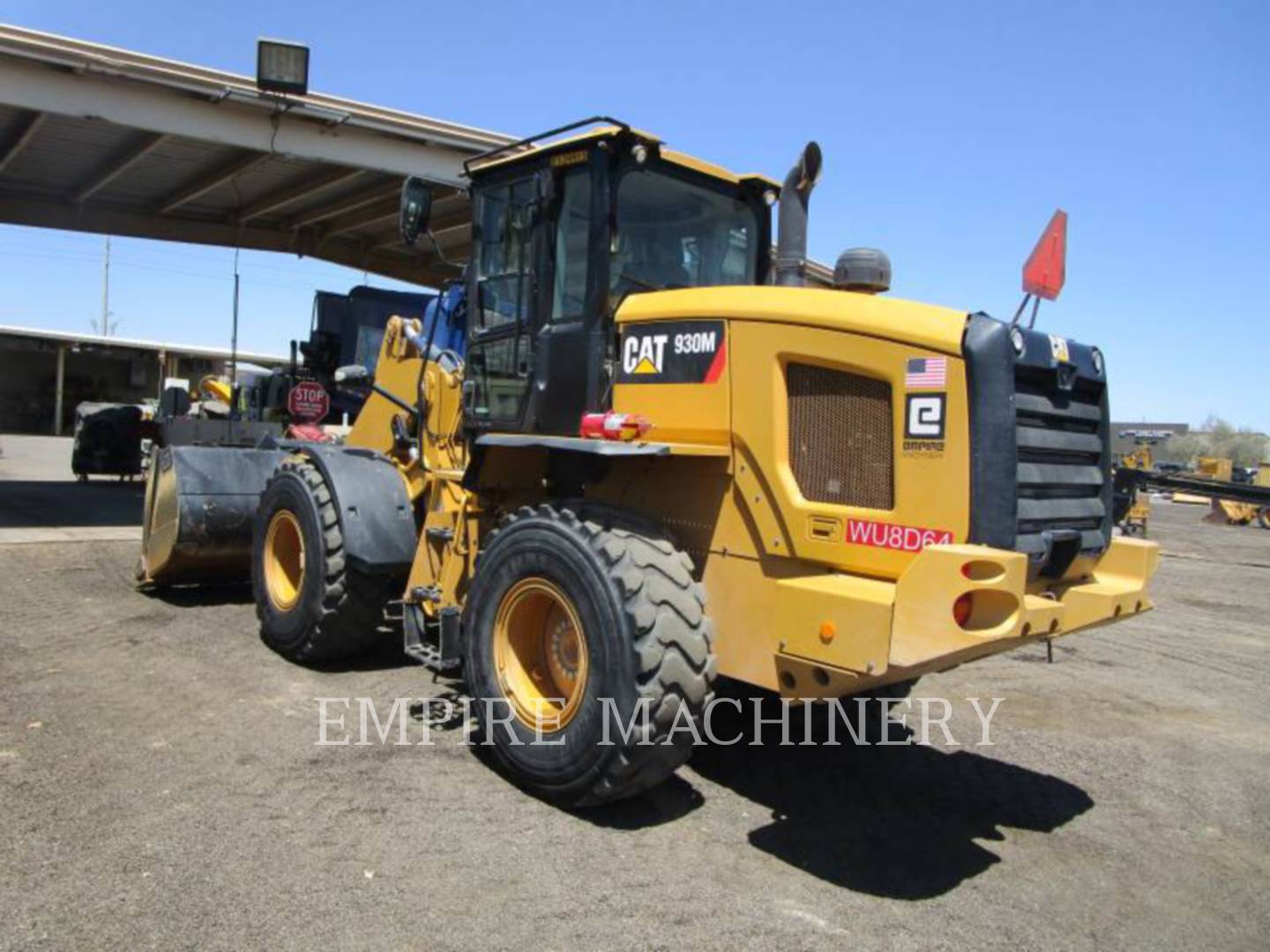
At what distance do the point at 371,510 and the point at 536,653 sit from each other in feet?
5.61

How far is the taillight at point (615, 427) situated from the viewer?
426 cm

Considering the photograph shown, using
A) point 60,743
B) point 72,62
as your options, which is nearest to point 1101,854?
point 60,743

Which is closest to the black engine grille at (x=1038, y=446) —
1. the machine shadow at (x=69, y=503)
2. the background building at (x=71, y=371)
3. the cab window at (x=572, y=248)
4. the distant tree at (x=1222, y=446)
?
the cab window at (x=572, y=248)

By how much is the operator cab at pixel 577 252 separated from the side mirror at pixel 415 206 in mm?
337

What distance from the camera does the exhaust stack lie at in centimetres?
473

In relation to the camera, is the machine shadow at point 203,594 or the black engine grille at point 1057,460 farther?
the machine shadow at point 203,594

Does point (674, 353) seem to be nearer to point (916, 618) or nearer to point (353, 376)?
point (916, 618)

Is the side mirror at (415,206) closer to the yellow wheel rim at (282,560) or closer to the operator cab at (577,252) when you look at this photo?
the operator cab at (577,252)

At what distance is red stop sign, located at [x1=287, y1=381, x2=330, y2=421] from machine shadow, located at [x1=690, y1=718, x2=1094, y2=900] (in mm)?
5313

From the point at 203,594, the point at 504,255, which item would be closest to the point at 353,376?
the point at 504,255

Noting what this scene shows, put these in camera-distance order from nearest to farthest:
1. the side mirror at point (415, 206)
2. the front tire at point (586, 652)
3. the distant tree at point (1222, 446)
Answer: the front tire at point (586, 652) → the side mirror at point (415, 206) → the distant tree at point (1222, 446)

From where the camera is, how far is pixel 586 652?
409 cm

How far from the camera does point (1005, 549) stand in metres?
3.58

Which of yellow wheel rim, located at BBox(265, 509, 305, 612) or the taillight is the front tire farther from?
yellow wheel rim, located at BBox(265, 509, 305, 612)
